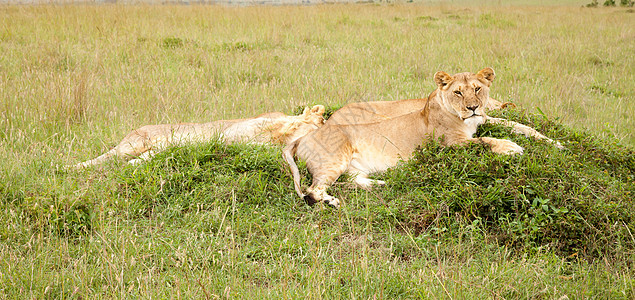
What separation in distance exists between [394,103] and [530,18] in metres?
13.2

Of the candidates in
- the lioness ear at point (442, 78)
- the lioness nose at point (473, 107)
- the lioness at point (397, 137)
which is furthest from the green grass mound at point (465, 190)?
the lioness ear at point (442, 78)

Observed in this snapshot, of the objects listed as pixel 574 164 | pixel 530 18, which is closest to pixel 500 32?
pixel 530 18

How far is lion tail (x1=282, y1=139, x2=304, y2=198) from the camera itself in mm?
4285

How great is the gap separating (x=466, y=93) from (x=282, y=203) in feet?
6.37

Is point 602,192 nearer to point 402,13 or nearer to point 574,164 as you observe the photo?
point 574,164

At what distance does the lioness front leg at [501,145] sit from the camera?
172 inches

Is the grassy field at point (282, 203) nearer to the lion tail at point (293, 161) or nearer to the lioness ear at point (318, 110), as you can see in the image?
the lion tail at point (293, 161)

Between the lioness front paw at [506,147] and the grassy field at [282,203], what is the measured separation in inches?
5.6

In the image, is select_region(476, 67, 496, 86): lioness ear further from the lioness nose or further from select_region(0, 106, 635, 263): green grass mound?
select_region(0, 106, 635, 263): green grass mound

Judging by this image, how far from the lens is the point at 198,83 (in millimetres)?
8508

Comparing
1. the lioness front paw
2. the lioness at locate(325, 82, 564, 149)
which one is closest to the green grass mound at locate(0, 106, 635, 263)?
the lioness front paw

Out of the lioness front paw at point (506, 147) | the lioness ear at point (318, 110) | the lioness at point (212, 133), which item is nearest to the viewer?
the lioness front paw at point (506, 147)

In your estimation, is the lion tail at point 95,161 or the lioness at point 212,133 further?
the lioness at point 212,133

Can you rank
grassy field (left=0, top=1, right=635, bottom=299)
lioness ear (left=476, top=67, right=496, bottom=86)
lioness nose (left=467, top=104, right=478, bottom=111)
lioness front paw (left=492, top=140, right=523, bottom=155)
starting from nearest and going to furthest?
1. grassy field (left=0, top=1, right=635, bottom=299)
2. lioness front paw (left=492, top=140, right=523, bottom=155)
3. lioness nose (left=467, top=104, right=478, bottom=111)
4. lioness ear (left=476, top=67, right=496, bottom=86)
